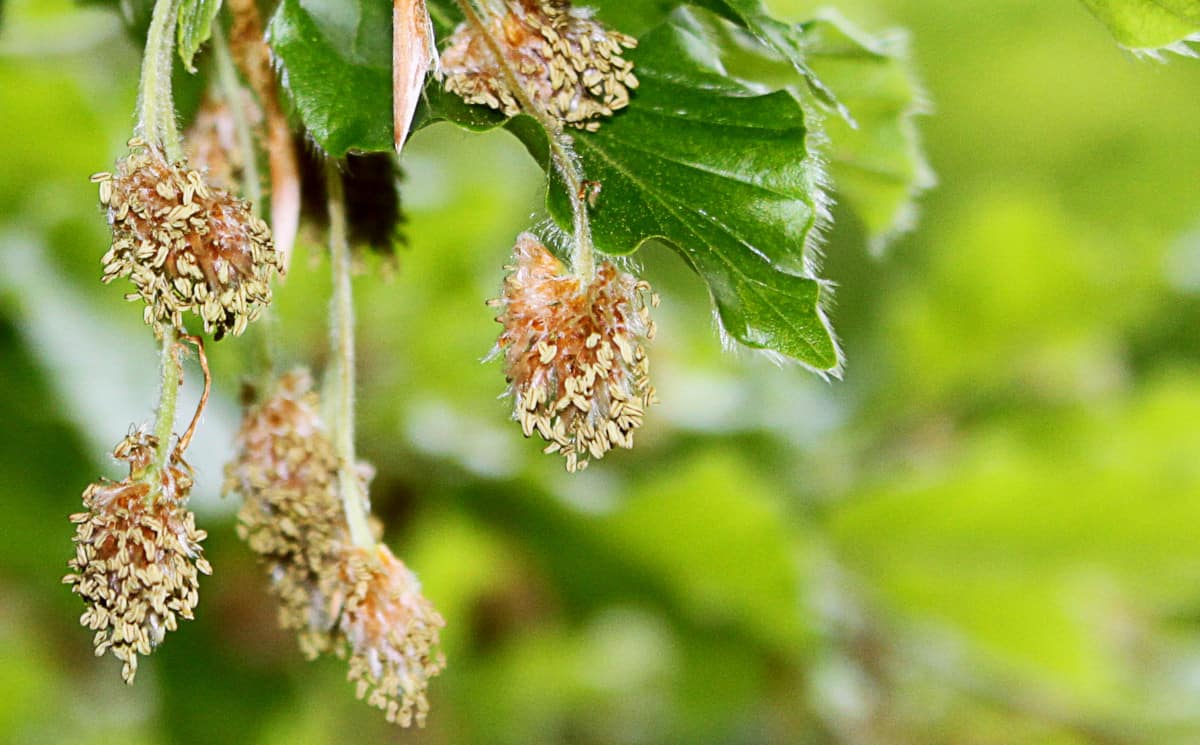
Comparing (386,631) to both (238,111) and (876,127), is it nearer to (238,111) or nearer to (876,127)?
(238,111)

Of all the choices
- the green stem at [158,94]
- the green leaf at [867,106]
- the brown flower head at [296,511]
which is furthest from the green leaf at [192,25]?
the green leaf at [867,106]

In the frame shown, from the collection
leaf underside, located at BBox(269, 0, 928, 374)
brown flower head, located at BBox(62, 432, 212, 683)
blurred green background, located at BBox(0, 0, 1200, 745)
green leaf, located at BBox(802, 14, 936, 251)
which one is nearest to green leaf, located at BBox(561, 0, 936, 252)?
green leaf, located at BBox(802, 14, 936, 251)

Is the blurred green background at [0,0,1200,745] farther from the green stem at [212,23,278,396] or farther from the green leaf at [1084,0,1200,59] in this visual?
the green leaf at [1084,0,1200,59]

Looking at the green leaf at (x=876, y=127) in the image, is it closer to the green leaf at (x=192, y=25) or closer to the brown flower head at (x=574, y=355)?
the brown flower head at (x=574, y=355)

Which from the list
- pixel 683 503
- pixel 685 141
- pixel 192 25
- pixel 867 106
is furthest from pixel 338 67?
pixel 683 503

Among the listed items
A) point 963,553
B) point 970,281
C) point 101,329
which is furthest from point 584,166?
point 970,281

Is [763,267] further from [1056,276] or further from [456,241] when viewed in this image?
[1056,276]
